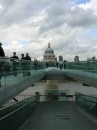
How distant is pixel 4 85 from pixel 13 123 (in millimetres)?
1404

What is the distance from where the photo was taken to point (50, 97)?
56438 mm

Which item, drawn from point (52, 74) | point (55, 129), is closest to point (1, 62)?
point (55, 129)

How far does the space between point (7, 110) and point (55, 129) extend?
465cm

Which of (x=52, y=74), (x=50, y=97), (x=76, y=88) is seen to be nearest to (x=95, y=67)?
(x=52, y=74)

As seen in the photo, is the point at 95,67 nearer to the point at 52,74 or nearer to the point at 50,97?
the point at 52,74

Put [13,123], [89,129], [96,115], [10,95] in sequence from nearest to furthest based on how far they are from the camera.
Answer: [13,123]
[10,95]
[89,129]
[96,115]

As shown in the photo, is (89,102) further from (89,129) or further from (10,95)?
(10,95)

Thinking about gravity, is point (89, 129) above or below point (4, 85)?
below

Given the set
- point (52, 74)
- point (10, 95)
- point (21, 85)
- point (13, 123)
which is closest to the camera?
point (13, 123)

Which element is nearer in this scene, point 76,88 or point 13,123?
point 13,123

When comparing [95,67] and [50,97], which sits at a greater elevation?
[95,67]

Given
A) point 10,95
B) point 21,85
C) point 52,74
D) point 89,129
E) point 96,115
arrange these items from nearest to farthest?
1. point 10,95
2. point 89,129
3. point 21,85
4. point 96,115
5. point 52,74

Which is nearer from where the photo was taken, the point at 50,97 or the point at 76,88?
the point at 50,97

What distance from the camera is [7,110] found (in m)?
13.0
